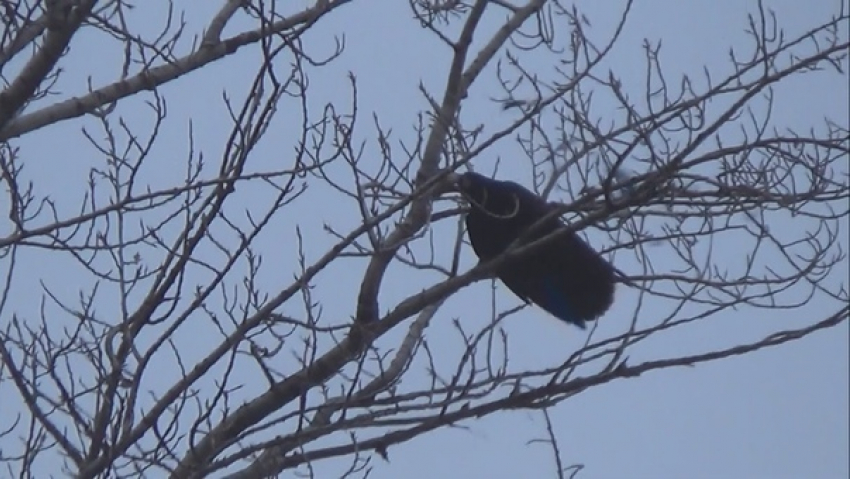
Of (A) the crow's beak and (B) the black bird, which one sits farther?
(B) the black bird

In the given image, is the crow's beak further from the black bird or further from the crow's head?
the crow's head

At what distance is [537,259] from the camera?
14.6 ft

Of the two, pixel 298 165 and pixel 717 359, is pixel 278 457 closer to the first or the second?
pixel 298 165

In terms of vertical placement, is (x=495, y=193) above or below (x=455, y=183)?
above

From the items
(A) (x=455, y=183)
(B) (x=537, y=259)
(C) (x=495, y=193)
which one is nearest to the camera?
(A) (x=455, y=183)

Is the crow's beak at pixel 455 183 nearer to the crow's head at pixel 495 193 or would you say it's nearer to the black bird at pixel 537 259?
the black bird at pixel 537 259

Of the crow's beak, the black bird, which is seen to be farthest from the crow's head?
the crow's beak

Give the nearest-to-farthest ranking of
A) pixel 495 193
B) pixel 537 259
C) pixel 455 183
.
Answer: pixel 455 183 → pixel 537 259 → pixel 495 193

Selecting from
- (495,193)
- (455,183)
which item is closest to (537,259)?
(495,193)

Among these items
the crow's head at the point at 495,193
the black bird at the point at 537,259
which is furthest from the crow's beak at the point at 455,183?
the crow's head at the point at 495,193

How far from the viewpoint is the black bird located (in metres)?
4.38

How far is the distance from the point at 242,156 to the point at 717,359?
1184 millimetres

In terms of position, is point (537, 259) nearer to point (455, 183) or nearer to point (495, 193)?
point (495, 193)

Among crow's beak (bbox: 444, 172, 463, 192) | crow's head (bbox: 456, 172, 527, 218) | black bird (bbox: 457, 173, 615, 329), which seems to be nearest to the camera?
crow's beak (bbox: 444, 172, 463, 192)
